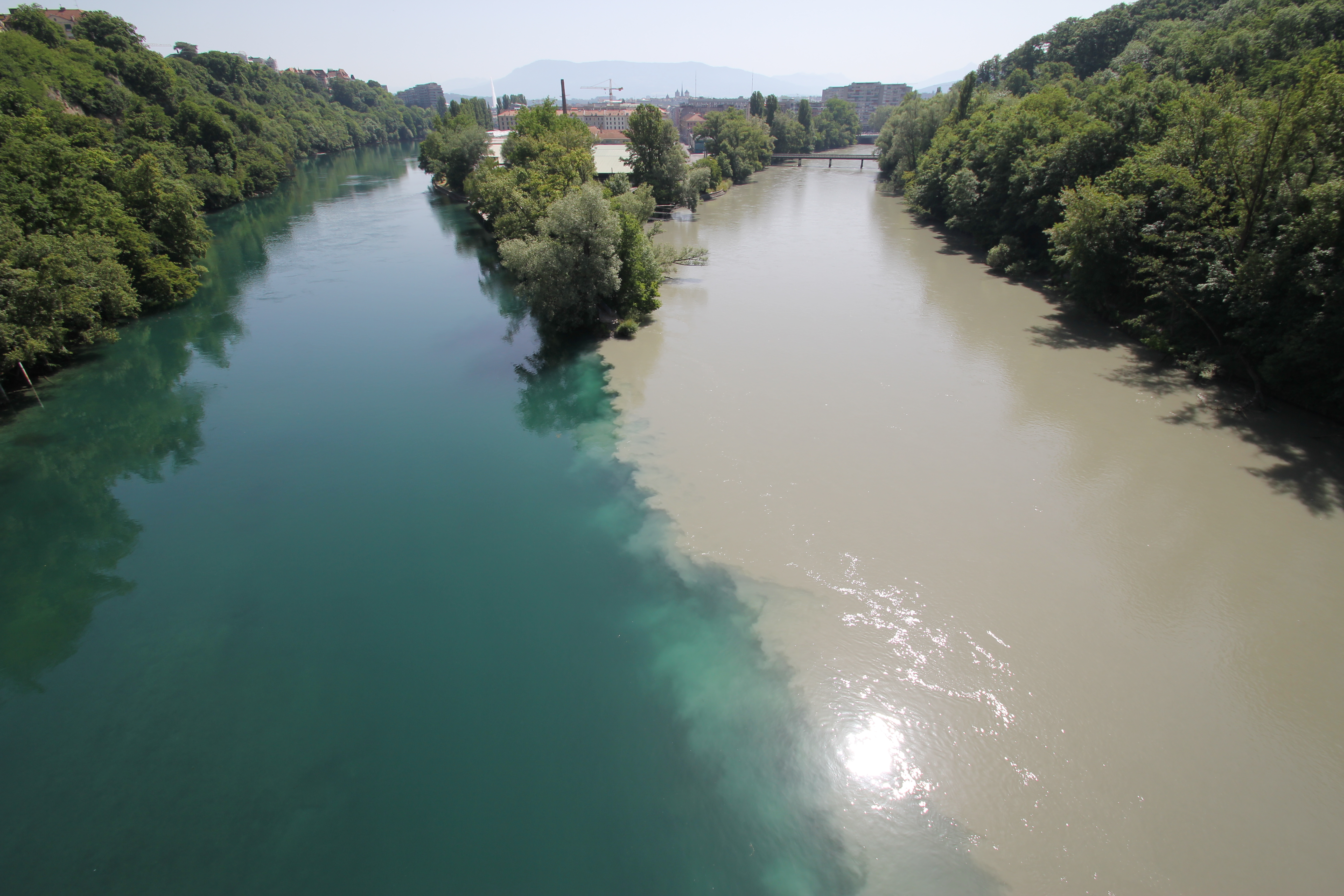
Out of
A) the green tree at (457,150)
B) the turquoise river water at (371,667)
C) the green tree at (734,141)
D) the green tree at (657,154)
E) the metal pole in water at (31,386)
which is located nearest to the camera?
the turquoise river water at (371,667)

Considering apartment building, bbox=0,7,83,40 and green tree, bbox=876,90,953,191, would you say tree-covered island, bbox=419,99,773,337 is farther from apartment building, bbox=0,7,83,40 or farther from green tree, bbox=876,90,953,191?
apartment building, bbox=0,7,83,40

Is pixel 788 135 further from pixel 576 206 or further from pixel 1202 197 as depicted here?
pixel 576 206

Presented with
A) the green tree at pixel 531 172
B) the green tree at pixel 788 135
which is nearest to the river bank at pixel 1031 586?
the green tree at pixel 531 172

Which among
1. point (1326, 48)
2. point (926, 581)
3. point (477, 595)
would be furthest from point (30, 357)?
point (1326, 48)

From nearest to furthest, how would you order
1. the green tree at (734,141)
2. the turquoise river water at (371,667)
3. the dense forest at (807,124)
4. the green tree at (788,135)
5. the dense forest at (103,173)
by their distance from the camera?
the turquoise river water at (371,667)
the dense forest at (103,173)
the green tree at (734,141)
the dense forest at (807,124)
the green tree at (788,135)

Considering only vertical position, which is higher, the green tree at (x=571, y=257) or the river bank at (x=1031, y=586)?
the green tree at (x=571, y=257)

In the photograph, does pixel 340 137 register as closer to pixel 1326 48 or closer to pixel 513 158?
pixel 513 158

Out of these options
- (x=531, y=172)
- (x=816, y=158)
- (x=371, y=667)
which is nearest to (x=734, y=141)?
(x=816, y=158)

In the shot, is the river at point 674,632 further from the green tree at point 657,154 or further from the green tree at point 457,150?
the green tree at point 457,150
